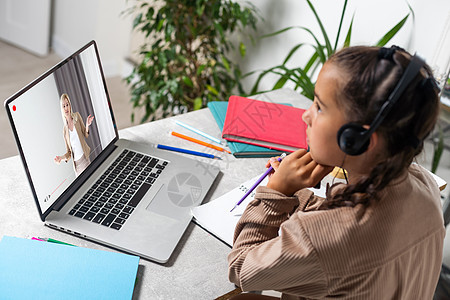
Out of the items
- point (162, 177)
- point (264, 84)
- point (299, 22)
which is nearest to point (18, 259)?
point (162, 177)

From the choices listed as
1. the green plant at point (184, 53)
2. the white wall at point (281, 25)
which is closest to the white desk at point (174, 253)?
the white wall at point (281, 25)

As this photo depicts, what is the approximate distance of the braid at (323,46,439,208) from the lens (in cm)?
62

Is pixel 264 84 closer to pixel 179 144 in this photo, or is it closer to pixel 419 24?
pixel 419 24

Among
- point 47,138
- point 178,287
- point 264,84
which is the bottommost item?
point 264,84

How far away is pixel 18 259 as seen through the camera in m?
0.80

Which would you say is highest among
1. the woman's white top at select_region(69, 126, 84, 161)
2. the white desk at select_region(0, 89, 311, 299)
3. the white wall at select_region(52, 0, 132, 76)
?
the woman's white top at select_region(69, 126, 84, 161)

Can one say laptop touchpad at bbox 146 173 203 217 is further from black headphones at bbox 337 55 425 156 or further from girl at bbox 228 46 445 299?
black headphones at bbox 337 55 425 156

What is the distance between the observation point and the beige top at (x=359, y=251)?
67 centimetres

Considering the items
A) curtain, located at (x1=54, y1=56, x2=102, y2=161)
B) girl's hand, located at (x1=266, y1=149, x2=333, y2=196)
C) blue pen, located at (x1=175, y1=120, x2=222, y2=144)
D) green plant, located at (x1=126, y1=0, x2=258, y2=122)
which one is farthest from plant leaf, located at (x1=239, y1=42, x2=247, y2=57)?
girl's hand, located at (x1=266, y1=149, x2=333, y2=196)

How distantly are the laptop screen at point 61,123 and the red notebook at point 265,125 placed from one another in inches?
14.7

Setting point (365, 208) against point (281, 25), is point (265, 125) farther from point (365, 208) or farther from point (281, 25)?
point (281, 25)

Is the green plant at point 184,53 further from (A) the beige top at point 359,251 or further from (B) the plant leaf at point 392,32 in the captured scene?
(A) the beige top at point 359,251

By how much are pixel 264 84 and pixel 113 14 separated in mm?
1296

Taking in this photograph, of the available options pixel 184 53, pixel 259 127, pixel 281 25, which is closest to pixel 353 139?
pixel 259 127
